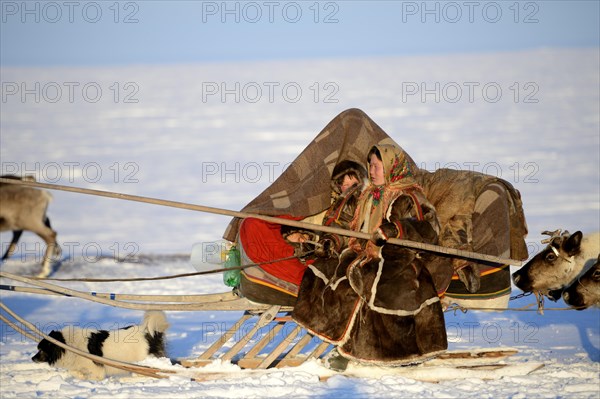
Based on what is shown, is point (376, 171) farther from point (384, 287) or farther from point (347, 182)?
point (384, 287)

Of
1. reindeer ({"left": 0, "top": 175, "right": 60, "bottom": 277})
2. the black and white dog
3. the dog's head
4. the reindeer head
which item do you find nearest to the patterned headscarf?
the reindeer head

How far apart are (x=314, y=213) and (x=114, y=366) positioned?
1721 mm

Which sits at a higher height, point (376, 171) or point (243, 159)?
point (243, 159)

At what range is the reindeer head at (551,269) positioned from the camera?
641 cm

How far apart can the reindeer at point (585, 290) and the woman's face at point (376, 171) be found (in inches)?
65.2

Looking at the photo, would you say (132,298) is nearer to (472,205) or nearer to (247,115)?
(472,205)

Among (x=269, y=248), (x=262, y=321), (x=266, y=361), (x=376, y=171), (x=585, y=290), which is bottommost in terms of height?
(x=266, y=361)

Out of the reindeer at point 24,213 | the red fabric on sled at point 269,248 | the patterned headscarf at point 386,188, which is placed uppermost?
the reindeer at point 24,213

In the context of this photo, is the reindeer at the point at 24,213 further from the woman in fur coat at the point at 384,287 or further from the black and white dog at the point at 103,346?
the woman in fur coat at the point at 384,287

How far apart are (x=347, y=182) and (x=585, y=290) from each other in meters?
1.85

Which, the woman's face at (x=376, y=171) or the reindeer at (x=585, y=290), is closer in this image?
the woman's face at (x=376, y=171)

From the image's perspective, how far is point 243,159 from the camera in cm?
2205

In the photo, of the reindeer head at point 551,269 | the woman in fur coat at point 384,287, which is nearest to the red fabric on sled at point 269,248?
the woman in fur coat at point 384,287

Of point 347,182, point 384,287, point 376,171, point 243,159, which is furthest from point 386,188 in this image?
point 243,159
